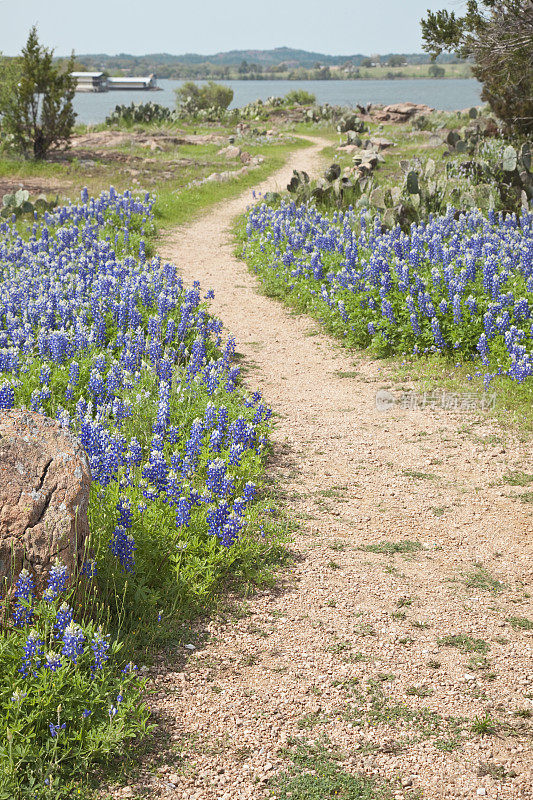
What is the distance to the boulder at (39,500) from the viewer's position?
4.09m

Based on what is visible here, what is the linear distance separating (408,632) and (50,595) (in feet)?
7.58

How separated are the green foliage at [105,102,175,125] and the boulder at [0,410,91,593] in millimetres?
36269

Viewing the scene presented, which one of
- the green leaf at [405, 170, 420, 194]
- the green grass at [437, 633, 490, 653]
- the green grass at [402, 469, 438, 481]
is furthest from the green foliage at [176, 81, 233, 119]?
the green grass at [437, 633, 490, 653]

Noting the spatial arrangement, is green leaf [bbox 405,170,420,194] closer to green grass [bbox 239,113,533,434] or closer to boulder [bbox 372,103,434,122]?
green grass [bbox 239,113,533,434]

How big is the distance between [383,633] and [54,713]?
2.15 metres

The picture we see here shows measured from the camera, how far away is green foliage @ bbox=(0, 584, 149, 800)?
3539 mm

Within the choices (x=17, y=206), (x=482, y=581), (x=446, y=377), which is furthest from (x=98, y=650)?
(x=17, y=206)

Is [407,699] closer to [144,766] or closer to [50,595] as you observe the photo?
[144,766]

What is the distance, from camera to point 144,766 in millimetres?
3795

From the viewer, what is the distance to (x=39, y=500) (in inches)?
165

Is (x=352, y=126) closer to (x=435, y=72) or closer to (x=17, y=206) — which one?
(x=17, y=206)

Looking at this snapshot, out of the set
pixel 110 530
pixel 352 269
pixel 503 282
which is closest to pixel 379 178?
pixel 352 269

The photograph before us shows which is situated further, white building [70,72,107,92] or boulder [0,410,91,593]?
white building [70,72,107,92]

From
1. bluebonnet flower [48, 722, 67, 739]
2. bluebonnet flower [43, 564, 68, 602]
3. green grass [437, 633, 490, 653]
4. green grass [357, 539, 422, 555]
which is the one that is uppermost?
bluebonnet flower [43, 564, 68, 602]
